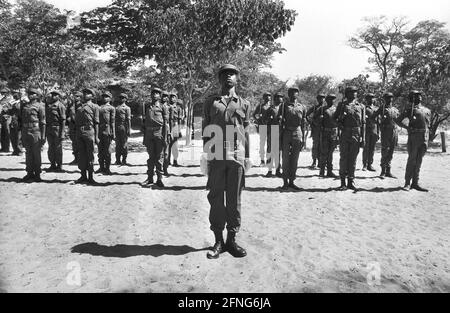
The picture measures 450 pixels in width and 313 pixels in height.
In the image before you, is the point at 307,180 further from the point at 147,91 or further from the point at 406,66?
the point at 147,91

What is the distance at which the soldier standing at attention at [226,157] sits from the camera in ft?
15.0

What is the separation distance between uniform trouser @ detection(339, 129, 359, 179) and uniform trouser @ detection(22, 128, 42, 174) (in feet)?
22.8

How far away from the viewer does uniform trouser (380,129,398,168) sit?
10.4m

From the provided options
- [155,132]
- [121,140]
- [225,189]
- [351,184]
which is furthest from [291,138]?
[121,140]

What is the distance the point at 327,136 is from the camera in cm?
1031

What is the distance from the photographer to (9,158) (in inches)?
482

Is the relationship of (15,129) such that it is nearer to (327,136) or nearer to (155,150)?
(155,150)

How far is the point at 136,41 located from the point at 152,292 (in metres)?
20.7

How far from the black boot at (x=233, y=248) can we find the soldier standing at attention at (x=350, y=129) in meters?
4.62

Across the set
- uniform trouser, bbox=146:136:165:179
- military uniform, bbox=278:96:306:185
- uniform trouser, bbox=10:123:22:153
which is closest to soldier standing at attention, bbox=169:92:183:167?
uniform trouser, bbox=146:136:165:179

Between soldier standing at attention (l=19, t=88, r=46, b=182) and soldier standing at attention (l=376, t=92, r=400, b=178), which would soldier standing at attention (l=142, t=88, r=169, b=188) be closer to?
soldier standing at attention (l=19, t=88, r=46, b=182)

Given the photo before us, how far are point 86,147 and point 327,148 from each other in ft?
20.9

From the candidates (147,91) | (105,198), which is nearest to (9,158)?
(105,198)

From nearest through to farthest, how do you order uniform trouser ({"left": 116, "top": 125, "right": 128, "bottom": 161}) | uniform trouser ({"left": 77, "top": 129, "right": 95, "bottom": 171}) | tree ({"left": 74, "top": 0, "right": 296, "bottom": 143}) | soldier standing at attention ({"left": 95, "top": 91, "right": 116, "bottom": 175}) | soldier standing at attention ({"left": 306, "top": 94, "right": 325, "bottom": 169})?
uniform trouser ({"left": 77, "top": 129, "right": 95, "bottom": 171}) → soldier standing at attention ({"left": 95, "top": 91, "right": 116, "bottom": 175}) → soldier standing at attention ({"left": 306, "top": 94, "right": 325, "bottom": 169}) → uniform trouser ({"left": 116, "top": 125, "right": 128, "bottom": 161}) → tree ({"left": 74, "top": 0, "right": 296, "bottom": 143})
